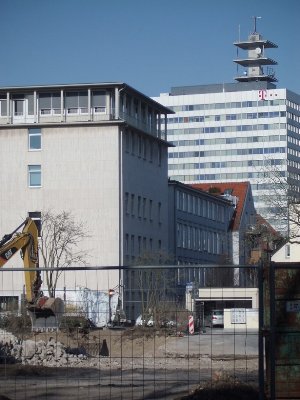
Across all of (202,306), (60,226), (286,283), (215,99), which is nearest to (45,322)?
(202,306)

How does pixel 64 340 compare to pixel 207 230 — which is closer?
pixel 64 340

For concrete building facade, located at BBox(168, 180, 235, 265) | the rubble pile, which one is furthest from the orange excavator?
concrete building facade, located at BBox(168, 180, 235, 265)

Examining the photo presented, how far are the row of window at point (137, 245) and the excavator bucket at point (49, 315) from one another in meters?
67.8

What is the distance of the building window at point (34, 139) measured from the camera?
89000 millimetres

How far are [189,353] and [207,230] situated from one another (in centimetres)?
10108

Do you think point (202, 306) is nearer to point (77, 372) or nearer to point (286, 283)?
point (286, 283)

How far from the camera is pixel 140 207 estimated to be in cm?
9269

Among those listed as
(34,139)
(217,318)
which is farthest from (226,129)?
(217,318)

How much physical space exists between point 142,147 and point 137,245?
9.28 metres

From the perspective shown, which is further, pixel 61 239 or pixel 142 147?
pixel 142 147

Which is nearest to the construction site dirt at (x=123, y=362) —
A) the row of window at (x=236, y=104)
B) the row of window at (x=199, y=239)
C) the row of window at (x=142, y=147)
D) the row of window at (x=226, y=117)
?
the row of window at (x=142, y=147)

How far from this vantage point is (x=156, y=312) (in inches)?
601

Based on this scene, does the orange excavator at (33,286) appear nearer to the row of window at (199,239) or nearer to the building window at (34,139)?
the building window at (34,139)

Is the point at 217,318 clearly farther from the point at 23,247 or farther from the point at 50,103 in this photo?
the point at 50,103
